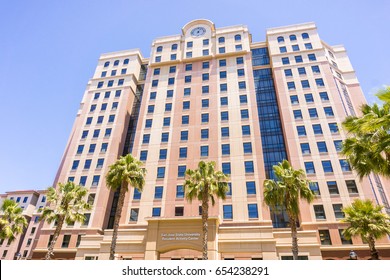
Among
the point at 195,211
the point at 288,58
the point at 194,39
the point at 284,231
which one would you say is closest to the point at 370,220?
the point at 284,231

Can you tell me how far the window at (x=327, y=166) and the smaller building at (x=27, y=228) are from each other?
62437 millimetres

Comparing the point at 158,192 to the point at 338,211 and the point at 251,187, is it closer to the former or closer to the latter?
the point at 251,187

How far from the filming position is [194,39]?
56.1m

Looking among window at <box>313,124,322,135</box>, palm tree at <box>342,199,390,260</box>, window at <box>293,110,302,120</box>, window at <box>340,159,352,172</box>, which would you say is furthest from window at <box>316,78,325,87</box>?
palm tree at <box>342,199,390,260</box>

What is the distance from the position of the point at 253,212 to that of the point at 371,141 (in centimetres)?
2143

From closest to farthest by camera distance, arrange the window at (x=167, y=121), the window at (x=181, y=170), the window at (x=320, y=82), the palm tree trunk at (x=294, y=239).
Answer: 1. the palm tree trunk at (x=294, y=239)
2. the window at (x=181, y=170)
3. the window at (x=320, y=82)
4. the window at (x=167, y=121)

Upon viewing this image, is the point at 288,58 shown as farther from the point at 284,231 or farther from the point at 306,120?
the point at 284,231

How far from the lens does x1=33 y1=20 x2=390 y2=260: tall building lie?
30734 mm

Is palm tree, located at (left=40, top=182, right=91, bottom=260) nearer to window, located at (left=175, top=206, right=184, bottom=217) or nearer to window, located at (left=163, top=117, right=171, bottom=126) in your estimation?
window, located at (left=175, top=206, right=184, bottom=217)

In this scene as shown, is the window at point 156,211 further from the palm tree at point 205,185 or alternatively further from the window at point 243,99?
the window at point 243,99

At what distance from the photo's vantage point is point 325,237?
31.7 m

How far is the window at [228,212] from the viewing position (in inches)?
1316

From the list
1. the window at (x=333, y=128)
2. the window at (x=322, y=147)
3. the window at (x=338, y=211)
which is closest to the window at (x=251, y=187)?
the window at (x=338, y=211)

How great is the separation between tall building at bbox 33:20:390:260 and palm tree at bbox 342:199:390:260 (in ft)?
20.0
